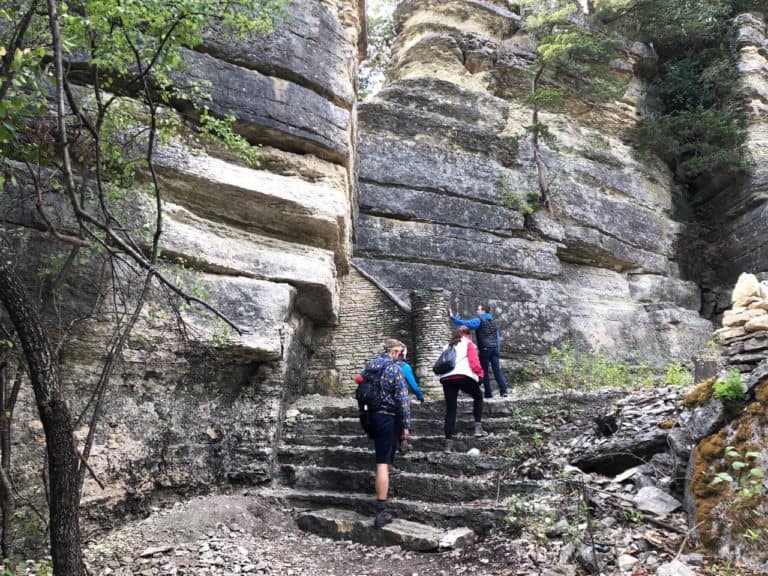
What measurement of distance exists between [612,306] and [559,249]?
2.01 metres

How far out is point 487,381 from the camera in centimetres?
862

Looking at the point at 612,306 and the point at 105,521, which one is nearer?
the point at 105,521

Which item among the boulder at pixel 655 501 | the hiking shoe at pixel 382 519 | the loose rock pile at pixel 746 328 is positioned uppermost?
the loose rock pile at pixel 746 328

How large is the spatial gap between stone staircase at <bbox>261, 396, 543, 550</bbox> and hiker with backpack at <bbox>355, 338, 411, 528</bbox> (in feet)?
1.20

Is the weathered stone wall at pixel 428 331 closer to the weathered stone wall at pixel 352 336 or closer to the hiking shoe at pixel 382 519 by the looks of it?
the weathered stone wall at pixel 352 336

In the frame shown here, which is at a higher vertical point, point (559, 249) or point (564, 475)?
point (559, 249)

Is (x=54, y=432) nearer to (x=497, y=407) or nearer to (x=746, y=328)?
(x=497, y=407)

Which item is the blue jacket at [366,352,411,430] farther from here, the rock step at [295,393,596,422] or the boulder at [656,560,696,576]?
the boulder at [656,560,696,576]

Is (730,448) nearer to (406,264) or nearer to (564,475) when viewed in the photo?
(564,475)

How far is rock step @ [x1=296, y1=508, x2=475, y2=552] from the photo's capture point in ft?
16.7

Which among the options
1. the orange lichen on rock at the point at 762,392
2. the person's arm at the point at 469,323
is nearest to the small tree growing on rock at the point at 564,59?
the person's arm at the point at 469,323

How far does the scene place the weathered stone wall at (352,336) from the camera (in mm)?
10406

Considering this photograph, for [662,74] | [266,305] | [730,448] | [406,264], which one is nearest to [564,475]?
[730,448]

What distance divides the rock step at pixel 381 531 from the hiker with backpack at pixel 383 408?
10.8 inches
